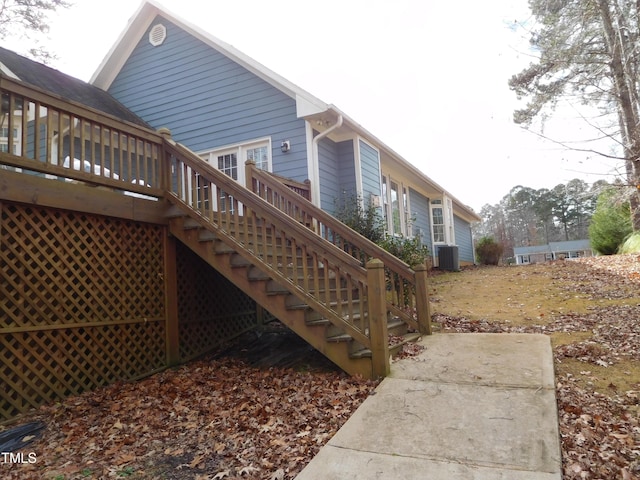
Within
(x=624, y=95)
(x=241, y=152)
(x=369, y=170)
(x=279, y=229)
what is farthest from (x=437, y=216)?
(x=279, y=229)

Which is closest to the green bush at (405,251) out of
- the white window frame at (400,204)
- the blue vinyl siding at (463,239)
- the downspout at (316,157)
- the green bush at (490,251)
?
the downspout at (316,157)

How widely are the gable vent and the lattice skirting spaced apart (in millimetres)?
6606

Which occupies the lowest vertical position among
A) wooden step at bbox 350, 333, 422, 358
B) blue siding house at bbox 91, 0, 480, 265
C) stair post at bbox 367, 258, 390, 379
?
wooden step at bbox 350, 333, 422, 358

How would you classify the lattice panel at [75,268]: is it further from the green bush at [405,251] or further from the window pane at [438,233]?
the window pane at [438,233]

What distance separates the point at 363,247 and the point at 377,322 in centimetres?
183

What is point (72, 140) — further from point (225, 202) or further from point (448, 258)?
point (448, 258)

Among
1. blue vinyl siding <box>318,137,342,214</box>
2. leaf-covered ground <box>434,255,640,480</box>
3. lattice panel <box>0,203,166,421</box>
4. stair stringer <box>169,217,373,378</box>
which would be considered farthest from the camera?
blue vinyl siding <box>318,137,342,214</box>

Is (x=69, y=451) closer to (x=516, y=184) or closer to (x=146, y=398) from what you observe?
(x=146, y=398)

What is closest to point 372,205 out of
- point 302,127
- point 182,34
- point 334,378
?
point 302,127

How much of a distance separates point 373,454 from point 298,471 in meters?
0.50

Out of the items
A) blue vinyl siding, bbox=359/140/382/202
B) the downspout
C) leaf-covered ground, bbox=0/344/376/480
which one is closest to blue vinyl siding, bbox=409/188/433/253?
blue vinyl siding, bbox=359/140/382/202

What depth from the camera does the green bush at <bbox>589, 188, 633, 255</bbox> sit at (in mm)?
13180

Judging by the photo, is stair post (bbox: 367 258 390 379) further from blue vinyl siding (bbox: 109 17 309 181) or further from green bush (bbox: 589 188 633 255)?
green bush (bbox: 589 188 633 255)

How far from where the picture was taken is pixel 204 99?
9.18 m
